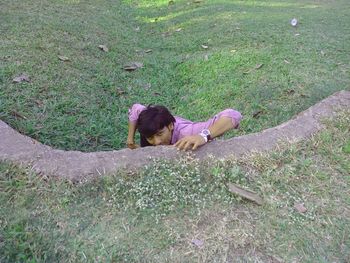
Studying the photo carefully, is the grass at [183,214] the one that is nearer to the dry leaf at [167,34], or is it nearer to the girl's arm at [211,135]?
the girl's arm at [211,135]

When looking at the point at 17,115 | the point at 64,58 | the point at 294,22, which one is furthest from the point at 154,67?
the point at 294,22

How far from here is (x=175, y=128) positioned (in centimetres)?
280

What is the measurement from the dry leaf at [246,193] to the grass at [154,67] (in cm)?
137

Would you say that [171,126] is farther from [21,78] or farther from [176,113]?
[21,78]

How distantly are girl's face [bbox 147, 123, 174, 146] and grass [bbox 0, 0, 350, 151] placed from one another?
742mm

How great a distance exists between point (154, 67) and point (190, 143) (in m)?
2.71

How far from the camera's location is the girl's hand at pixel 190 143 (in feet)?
7.71

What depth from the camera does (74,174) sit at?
7.20 feet

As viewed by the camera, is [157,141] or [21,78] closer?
[157,141]

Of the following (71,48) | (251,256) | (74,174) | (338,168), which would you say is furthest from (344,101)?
(71,48)

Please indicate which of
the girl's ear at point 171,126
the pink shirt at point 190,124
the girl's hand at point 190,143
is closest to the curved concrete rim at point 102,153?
the girl's hand at point 190,143

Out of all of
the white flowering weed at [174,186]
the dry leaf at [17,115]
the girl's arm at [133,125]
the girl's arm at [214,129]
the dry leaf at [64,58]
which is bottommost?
the dry leaf at [64,58]

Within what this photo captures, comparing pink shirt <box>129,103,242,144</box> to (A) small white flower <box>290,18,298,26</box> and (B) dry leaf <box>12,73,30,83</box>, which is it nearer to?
(B) dry leaf <box>12,73,30,83</box>

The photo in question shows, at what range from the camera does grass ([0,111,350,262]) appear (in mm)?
1883
